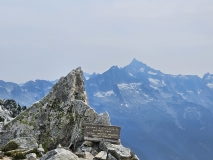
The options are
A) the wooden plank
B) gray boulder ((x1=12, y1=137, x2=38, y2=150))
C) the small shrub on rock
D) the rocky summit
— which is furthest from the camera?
the rocky summit

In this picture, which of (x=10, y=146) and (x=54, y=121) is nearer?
(x=10, y=146)

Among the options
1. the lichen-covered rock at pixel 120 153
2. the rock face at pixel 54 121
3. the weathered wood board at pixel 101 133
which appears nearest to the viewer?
the lichen-covered rock at pixel 120 153

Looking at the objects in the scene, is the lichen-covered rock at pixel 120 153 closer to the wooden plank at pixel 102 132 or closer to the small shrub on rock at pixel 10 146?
the wooden plank at pixel 102 132

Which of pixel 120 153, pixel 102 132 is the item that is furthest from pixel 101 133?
pixel 120 153

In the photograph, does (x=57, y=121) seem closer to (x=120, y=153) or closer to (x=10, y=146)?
(x=10, y=146)

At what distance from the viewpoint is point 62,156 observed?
599 inches

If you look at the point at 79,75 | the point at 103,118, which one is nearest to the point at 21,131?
the point at 103,118

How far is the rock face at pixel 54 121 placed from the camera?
3578 centimetres

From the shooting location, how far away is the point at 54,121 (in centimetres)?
3791

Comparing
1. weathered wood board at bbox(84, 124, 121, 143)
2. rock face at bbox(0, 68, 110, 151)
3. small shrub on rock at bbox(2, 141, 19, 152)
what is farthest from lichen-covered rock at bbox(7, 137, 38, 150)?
rock face at bbox(0, 68, 110, 151)

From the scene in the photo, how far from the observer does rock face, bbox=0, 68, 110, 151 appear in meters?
35.8

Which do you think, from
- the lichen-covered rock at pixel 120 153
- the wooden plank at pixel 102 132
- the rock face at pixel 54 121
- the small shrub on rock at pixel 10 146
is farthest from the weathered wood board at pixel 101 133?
the small shrub on rock at pixel 10 146

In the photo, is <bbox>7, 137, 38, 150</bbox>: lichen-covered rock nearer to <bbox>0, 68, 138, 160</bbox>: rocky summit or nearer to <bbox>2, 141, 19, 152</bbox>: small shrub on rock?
<bbox>2, 141, 19, 152</bbox>: small shrub on rock

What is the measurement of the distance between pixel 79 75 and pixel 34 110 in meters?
10.8
